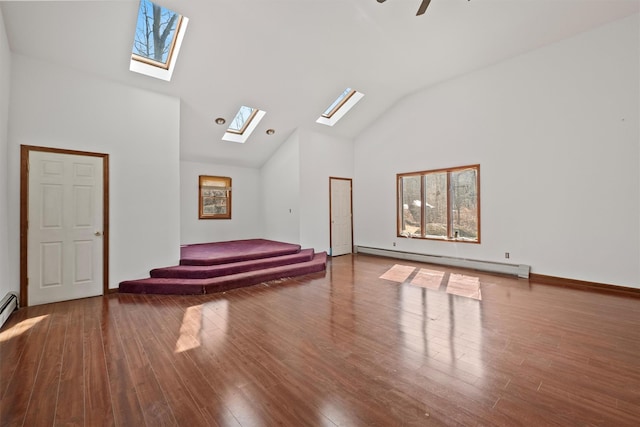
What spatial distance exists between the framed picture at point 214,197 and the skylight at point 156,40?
3.03 m

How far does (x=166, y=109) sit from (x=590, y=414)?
19.7 ft

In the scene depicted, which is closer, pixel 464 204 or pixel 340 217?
pixel 464 204

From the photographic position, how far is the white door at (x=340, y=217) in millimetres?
7453

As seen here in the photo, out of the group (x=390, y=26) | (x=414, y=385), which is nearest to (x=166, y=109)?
(x=390, y=26)

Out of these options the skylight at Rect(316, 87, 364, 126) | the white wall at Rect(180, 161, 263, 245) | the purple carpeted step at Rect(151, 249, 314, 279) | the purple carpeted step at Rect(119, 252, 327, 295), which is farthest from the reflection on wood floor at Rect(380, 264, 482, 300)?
the white wall at Rect(180, 161, 263, 245)

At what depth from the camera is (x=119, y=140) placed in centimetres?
429

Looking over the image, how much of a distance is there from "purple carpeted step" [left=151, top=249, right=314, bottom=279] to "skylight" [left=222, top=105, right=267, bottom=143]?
2987mm

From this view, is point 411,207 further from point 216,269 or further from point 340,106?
point 216,269

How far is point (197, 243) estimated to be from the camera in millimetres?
7070

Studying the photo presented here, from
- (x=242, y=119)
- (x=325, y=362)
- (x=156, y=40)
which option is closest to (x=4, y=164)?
(x=156, y=40)

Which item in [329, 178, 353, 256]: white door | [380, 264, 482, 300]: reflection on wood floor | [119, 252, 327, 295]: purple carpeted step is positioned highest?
[329, 178, 353, 256]: white door

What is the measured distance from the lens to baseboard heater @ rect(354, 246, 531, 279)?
5082 millimetres

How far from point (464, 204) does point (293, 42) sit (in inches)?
177

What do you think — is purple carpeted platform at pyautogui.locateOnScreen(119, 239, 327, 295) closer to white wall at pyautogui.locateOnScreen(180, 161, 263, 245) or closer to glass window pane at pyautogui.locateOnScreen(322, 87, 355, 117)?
white wall at pyautogui.locateOnScreen(180, 161, 263, 245)
